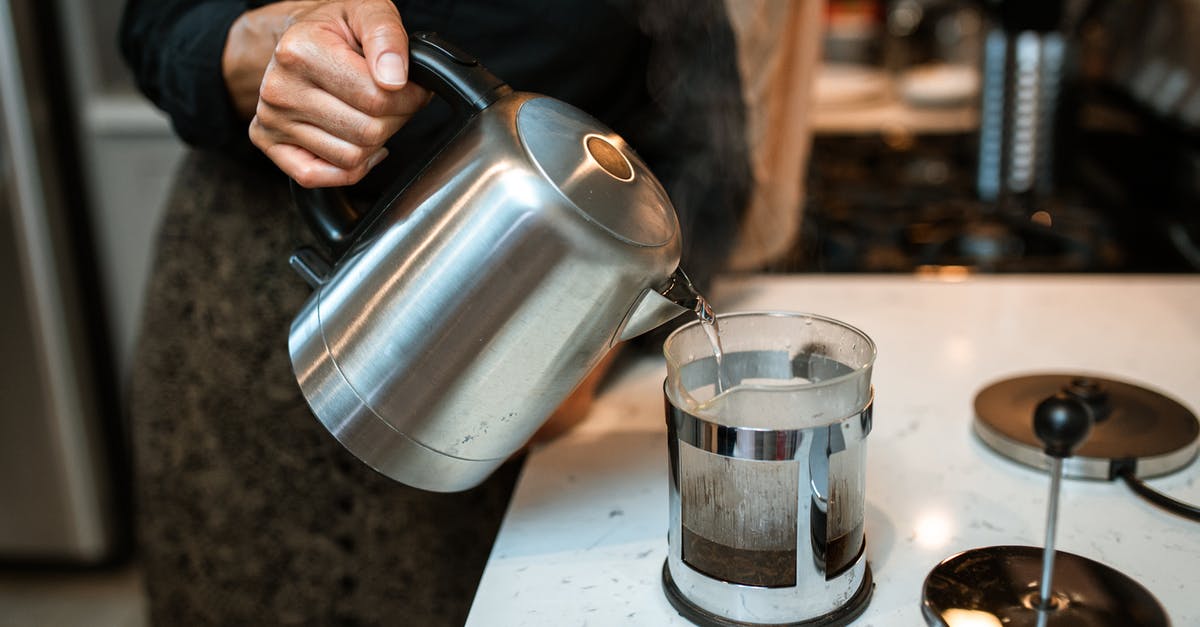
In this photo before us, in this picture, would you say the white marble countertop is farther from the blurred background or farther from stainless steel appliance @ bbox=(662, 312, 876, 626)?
the blurred background

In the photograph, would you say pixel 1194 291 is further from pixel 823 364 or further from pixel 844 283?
pixel 823 364

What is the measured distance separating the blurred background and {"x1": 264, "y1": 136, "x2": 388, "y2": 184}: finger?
27.4 inches

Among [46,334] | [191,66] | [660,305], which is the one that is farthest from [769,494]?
[46,334]

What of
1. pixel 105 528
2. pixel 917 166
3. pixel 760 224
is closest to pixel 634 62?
pixel 760 224

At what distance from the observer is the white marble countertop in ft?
2.04

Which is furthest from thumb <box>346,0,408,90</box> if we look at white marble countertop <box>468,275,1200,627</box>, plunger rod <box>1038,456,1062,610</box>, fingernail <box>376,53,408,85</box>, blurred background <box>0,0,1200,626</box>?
A: blurred background <box>0,0,1200,626</box>

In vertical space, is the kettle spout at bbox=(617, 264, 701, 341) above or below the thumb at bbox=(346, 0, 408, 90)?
below

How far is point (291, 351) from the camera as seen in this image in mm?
608

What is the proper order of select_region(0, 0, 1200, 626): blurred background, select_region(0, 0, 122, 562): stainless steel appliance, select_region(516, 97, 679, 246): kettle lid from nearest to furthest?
select_region(516, 97, 679, 246): kettle lid, select_region(0, 0, 1200, 626): blurred background, select_region(0, 0, 122, 562): stainless steel appliance

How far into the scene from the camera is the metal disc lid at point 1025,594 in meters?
0.56

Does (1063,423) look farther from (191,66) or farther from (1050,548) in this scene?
(191,66)

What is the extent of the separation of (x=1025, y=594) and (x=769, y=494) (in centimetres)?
15

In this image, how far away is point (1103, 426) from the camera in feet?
2.44

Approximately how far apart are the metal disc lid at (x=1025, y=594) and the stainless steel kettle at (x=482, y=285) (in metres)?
0.21
